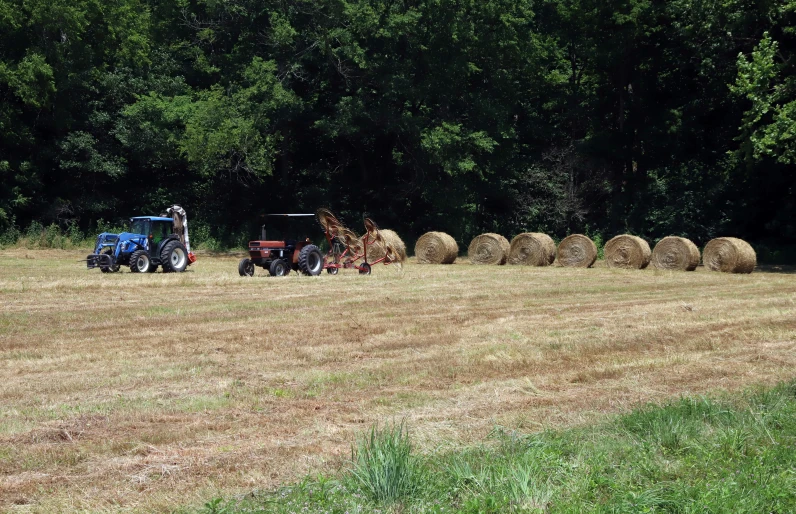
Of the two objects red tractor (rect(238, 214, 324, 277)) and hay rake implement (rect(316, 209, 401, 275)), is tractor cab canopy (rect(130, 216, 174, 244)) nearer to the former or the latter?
red tractor (rect(238, 214, 324, 277))

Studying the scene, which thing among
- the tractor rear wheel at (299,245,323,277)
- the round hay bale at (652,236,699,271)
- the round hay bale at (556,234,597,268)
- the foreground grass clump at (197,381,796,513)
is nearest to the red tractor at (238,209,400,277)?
the tractor rear wheel at (299,245,323,277)

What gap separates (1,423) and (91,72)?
1273 inches

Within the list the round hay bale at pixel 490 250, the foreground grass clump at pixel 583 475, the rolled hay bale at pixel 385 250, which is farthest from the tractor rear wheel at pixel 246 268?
the foreground grass clump at pixel 583 475

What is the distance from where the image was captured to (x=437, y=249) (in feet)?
98.2

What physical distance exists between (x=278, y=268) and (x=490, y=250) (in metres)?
8.89

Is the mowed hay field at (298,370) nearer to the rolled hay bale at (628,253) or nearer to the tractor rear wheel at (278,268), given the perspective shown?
the tractor rear wheel at (278,268)

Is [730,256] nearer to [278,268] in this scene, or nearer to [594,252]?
[594,252]

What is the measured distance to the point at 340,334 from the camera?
12.4 metres

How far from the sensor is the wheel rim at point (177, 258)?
23.7 meters

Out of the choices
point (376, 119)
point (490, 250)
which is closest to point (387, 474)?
point (490, 250)

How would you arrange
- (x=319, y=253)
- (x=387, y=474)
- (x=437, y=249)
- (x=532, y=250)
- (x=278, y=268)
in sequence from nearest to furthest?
1. (x=387, y=474)
2. (x=278, y=268)
3. (x=319, y=253)
4. (x=532, y=250)
5. (x=437, y=249)

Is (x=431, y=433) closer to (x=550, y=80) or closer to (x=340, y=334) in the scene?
(x=340, y=334)

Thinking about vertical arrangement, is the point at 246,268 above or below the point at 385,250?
below

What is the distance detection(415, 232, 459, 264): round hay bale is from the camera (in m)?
29.8
